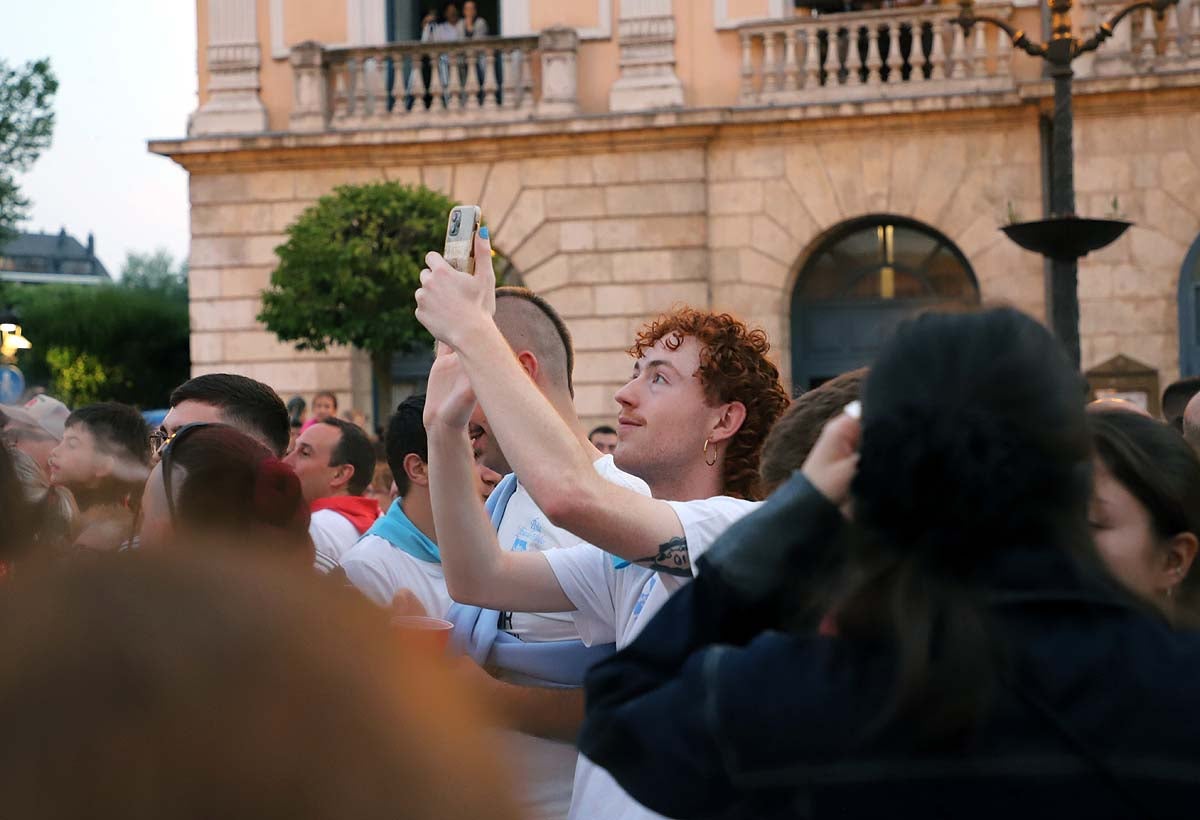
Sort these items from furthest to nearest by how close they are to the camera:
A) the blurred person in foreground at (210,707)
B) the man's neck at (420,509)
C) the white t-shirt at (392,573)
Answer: the man's neck at (420,509) → the white t-shirt at (392,573) → the blurred person in foreground at (210,707)

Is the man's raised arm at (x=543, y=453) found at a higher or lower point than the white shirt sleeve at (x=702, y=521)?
higher


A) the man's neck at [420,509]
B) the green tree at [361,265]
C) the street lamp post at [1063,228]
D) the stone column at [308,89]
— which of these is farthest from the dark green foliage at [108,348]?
the man's neck at [420,509]

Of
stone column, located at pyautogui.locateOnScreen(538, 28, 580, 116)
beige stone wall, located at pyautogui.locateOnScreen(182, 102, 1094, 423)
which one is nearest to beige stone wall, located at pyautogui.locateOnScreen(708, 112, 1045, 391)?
beige stone wall, located at pyautogui.locateOnScreen(182, 102, 1094, 423)

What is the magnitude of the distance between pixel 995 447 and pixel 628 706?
53 centimetres

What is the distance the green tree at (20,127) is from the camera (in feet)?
107

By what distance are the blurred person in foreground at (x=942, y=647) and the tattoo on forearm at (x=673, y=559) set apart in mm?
802

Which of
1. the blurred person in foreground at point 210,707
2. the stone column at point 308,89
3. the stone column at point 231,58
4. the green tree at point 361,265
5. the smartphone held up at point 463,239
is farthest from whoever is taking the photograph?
the stone column at point 231,58

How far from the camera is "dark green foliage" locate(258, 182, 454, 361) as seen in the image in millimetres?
15297

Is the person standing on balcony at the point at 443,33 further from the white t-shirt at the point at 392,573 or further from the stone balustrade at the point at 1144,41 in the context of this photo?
the white t-shirt at the point at 392,573

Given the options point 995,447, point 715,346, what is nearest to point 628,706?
point 995,447

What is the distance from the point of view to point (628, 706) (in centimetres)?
176

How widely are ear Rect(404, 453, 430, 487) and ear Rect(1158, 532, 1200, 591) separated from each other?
9.09 ft

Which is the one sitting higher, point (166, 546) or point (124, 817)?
point (166, 546)

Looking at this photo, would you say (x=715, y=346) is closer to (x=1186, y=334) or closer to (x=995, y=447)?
(x=995, y=447)
